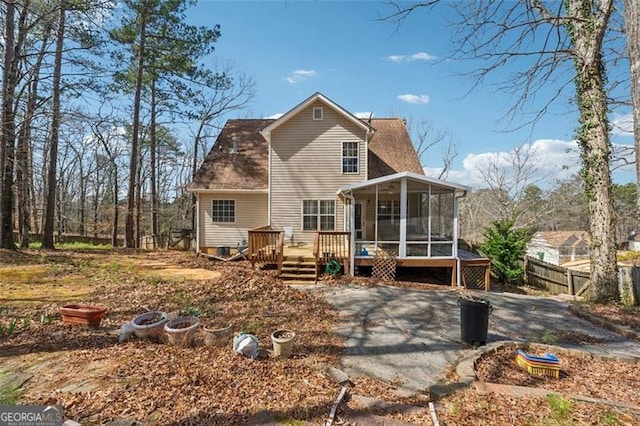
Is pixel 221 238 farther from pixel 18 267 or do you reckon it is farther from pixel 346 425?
pixel 346 425

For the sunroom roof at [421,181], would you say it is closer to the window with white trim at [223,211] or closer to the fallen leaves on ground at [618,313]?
the fallen leaves on ground at [618,313]

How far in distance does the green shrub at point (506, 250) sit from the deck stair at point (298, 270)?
25.6ft

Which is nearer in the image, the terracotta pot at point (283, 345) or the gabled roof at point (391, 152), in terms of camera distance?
the terracotta pot at point (283, 345)

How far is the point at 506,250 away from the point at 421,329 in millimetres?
9073

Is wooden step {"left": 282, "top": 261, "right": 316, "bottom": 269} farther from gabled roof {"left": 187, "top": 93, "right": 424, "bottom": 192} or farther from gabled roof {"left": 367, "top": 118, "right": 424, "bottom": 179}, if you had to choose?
gabled roof {"left": 367, "top": 118, "right": 424, "bottom": 179}

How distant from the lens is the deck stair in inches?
396

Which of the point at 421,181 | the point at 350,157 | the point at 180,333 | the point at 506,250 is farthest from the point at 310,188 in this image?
the point at 180,333

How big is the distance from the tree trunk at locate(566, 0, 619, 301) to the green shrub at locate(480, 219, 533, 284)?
4668mm

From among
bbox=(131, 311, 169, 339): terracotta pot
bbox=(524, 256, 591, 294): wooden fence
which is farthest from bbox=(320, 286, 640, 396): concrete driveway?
bbox=(524, 256, 591, 294): wooden fence

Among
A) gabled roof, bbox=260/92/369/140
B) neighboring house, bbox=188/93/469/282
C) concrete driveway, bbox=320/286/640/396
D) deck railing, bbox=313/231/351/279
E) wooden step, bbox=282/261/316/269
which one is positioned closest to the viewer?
concrete driveway, bbox=320/286/640/396

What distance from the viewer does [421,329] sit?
6.03 metres

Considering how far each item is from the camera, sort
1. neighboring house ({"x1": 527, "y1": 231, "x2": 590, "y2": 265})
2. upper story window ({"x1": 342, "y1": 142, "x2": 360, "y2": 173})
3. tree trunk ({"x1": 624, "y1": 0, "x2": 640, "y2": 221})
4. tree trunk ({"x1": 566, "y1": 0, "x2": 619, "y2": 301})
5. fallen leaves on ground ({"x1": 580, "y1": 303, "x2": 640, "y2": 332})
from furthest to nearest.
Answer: neighboring house ({"x1": 527, "y1": 231, "x2": 590, "y2": 265}) < upper story window ({"x1": 342, "y1": 142, "x2": 360, "y2": 173}) < tree trunk ({"x1": 566, "y1": 0, "x2": 619, "y2": 301}) < fallen leaves on ground ({"x1": 580, "y1": 303, "x2": 640, "y2": 332}) < tree trunk ({"x1": 624, "y1": 0, "x2": 640, "y2": 221})

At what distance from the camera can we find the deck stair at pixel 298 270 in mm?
10055

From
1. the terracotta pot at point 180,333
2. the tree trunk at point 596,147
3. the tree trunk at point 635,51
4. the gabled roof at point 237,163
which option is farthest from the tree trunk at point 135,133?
the tree trunk at point 635,51
